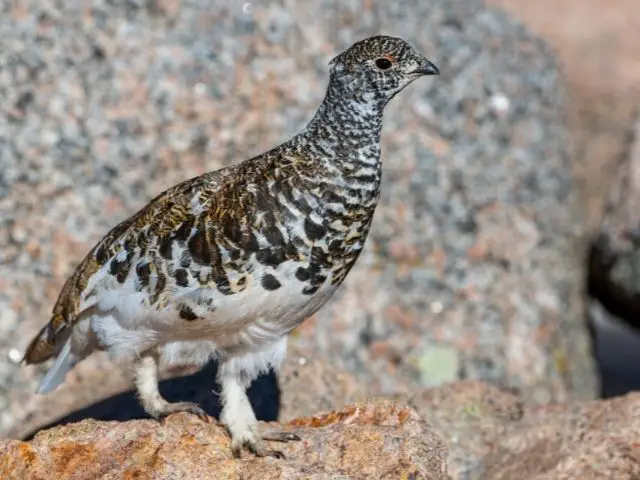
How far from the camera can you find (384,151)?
9523 mm

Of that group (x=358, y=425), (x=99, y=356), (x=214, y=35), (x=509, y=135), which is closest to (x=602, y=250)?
(x=509, y=135)

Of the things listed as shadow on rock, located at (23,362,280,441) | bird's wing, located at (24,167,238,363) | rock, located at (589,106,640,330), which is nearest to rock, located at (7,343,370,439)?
shadow on rock, located at (23,362,280,441)

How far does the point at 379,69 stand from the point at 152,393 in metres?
1.98

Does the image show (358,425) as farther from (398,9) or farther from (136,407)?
(398,9)

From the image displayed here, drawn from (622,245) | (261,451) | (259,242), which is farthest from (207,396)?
(622,245)

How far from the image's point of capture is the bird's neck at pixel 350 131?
559 centimetres

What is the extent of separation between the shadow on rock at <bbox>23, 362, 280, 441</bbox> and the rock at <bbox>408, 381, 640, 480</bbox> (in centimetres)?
84

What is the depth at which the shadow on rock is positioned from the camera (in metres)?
6.96

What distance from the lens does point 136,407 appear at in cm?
706

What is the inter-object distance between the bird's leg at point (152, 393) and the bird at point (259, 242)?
3 centimetres

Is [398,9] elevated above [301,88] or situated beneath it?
elevated above

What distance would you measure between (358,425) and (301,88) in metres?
4.21

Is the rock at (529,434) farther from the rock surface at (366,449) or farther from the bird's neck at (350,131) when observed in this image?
the bird's neck at (350,131)

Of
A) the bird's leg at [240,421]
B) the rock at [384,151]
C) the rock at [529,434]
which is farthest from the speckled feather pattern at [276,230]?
the rock at [384,151]
